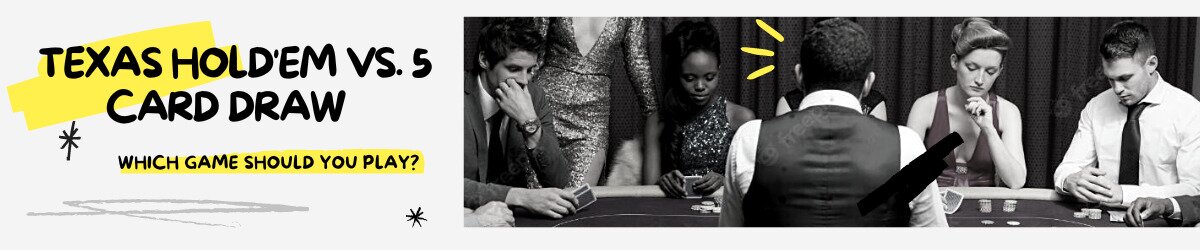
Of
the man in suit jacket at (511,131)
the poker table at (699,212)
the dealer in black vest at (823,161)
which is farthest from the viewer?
the man in suit jacket at (511,131)

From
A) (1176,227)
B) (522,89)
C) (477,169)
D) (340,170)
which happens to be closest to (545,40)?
(522,89)

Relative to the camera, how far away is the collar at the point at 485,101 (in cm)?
569

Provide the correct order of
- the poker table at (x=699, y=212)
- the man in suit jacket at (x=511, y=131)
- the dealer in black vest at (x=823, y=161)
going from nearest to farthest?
the dealer in black vest at (x=823, y=161) → the poker table at (x=699, y=212) → the man in suit jacket at (x=511, y=131)

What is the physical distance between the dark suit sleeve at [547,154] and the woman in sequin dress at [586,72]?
0.03 metres

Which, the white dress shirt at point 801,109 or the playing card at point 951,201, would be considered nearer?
the white dress shirt at point 801,109

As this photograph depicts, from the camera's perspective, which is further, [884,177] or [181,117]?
[181,117]

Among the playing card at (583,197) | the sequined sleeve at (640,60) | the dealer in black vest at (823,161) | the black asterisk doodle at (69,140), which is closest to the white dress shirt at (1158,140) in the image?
the dealer in black vest at (823,161)

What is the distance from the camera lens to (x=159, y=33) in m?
5.59

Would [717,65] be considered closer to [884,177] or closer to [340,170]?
[884,177]

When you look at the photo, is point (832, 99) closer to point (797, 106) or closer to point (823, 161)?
point (823, 161)

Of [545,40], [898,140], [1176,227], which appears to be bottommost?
[1176,227]

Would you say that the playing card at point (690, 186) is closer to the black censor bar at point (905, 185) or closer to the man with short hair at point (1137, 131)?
the black censor bar at point (905, 185)

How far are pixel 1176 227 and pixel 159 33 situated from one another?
13.5ft

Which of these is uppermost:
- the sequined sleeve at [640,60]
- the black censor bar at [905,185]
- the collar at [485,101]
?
the sequined sleeve at [640,60]
